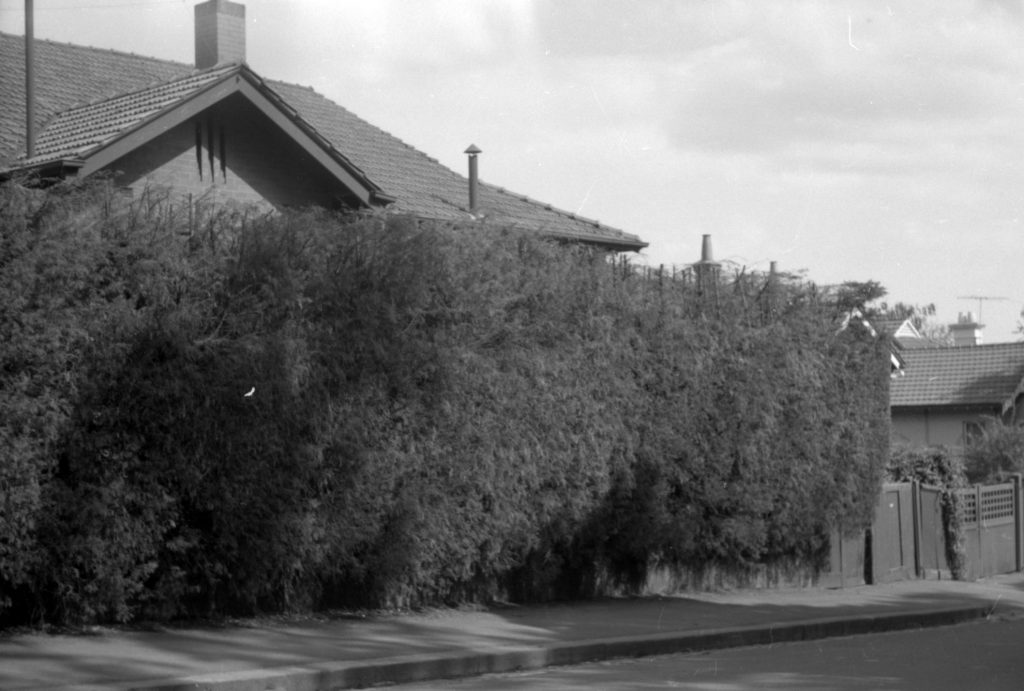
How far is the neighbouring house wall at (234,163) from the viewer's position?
18.0m

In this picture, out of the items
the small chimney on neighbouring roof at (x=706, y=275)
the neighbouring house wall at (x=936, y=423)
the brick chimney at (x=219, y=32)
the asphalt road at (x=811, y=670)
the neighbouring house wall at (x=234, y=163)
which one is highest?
the brick chimney at (x=219, y=32)

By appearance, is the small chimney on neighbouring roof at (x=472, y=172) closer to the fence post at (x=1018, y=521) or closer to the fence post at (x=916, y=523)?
the fence post at (x=916, y=523)

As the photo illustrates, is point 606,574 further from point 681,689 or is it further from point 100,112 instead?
point 100,112

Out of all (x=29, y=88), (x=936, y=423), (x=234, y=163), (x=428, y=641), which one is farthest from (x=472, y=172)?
(x=936, y=423)

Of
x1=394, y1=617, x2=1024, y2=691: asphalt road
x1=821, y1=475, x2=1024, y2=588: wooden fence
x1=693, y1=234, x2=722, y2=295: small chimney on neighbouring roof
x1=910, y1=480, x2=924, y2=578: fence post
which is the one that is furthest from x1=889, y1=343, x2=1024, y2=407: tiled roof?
x1=394, y1=617, x2=1024, y2=691: asphalt road

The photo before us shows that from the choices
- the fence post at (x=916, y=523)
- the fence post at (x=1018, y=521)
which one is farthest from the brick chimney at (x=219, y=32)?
the fence post at (x=1018, y=521)

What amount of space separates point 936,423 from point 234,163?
1349 inches

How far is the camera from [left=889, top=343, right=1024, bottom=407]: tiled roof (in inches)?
1821

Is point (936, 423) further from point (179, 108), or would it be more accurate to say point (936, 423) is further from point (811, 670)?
point (811, 670)

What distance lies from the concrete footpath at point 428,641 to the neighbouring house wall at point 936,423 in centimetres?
2936

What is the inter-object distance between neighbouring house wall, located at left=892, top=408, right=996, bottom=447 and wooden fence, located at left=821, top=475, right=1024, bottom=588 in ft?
71.1

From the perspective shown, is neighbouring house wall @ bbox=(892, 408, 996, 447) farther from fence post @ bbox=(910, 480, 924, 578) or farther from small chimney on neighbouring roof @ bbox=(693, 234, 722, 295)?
small chimney on neighbouring roof @ bbox=(693, 234, 722, 295)

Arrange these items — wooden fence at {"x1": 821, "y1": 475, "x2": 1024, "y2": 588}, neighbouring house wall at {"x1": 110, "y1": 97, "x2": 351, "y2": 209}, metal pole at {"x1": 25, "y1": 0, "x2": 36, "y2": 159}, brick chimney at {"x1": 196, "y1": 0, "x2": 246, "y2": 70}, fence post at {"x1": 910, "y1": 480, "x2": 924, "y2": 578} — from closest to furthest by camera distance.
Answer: metal pole at {"x1": 25, "y1": 0, "x2": 36, "y2": 159} < neighbouring house wall at {"x1": 110, "y1": 97, "x2": 351, "y2": 209} < wooden fence at {"x1": 821, "y1": 475, "x2": 1024, "y2": 588} < fence post at {"x1": 910, "y1": 480, "x2": 924, "y2": 578} < brick chimney at {"x1": 196, "y1": 0, "x2": 246, "y2": 70}

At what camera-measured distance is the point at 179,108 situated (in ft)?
57.0
